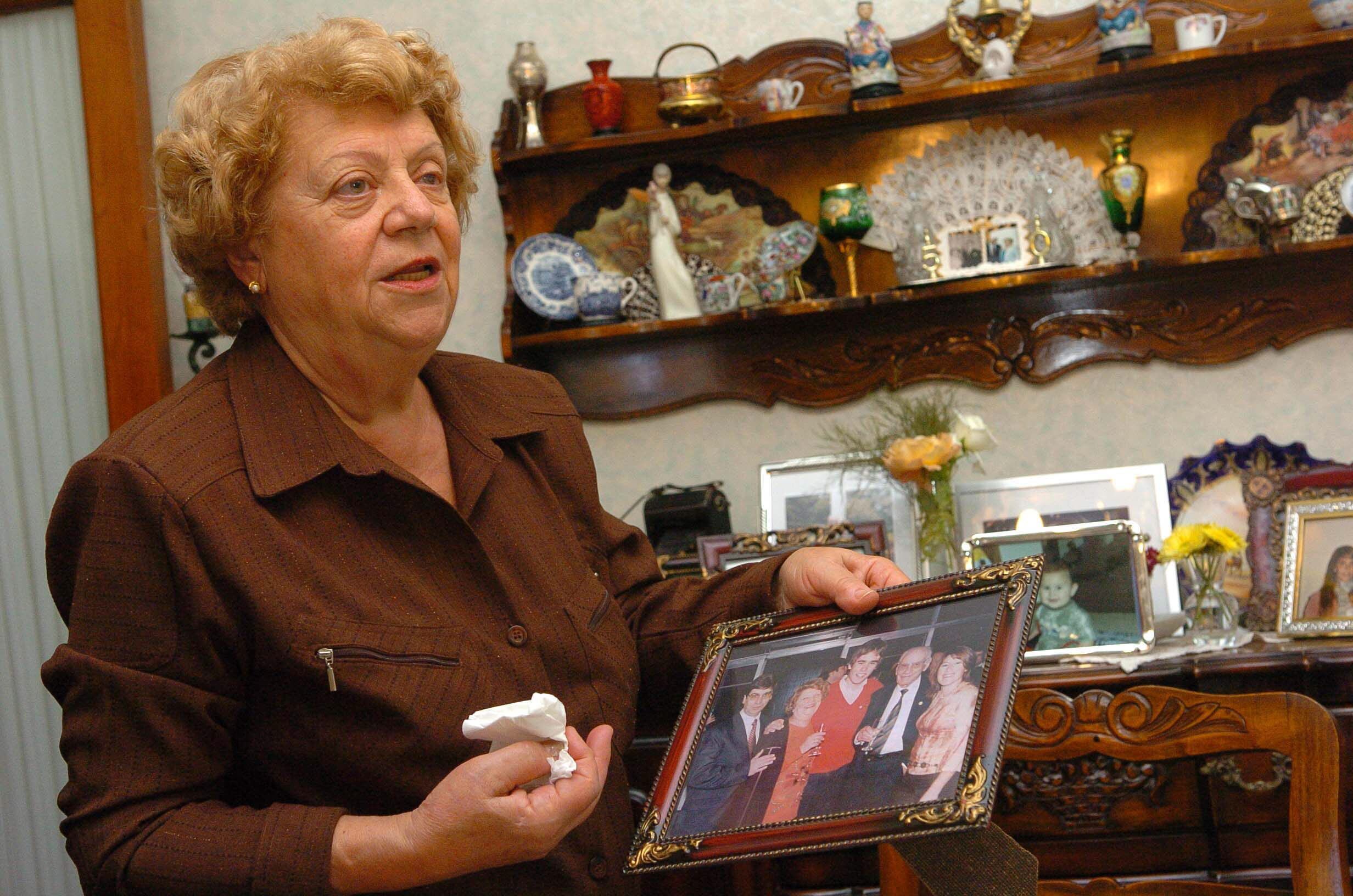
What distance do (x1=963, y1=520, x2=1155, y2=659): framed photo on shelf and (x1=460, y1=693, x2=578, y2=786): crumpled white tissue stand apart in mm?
1289

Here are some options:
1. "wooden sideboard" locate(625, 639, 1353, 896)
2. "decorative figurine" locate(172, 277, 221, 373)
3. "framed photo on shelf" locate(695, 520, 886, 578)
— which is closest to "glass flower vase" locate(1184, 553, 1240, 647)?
"wooden sideboard" locate(625, 639, 1353, 896)

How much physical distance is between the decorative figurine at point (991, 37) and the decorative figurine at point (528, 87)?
0.90 metres

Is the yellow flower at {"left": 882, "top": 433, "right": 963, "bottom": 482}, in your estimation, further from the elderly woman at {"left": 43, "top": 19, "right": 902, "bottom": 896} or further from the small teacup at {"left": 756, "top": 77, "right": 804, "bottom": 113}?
the elderly woman at {"left": 43, "top": 19, "right": 902, "bottom": 896}

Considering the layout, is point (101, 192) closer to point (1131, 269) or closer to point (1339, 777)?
point (1131, 269)

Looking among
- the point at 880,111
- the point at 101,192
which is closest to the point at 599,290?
the point at 880,111

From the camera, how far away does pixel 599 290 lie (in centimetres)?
275

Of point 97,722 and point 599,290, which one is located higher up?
point 599,290

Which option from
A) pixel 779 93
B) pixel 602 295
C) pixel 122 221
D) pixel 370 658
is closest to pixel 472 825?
pixel 370 658

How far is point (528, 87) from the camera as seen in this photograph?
2.85m

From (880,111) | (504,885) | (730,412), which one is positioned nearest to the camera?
(504,885)

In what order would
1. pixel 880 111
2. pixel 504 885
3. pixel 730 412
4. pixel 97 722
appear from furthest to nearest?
pixel 730 412 < pixel 880 111 < pixel 504 885 < pixel 97 722

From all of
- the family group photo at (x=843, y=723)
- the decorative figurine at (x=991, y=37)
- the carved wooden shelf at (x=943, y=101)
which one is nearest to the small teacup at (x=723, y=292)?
the carved wooden shelf at (x=943, y=101)

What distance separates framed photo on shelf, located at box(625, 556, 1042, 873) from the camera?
110 cm

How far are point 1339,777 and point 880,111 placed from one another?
1708 mm
